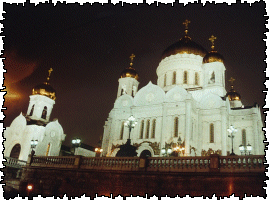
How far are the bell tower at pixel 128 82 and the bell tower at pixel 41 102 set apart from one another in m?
9.74

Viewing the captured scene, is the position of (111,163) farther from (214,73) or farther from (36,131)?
(214,73)

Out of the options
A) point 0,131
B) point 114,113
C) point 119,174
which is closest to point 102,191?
point 119,174

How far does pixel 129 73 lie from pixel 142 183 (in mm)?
24432

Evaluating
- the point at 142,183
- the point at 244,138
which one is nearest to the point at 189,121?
the point at 244,138

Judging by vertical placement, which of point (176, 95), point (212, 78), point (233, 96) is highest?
A: point (233, 96)

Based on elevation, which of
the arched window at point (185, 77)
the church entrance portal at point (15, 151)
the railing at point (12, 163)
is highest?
the arched window at point (185, 77)

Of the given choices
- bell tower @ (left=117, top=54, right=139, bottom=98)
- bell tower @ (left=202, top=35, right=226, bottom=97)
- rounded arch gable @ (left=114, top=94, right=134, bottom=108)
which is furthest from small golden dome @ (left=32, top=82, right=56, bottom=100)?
bell tower @ (left=202, top=35, right=226, bottom=97)

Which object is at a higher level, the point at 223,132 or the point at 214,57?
the point at 214,57

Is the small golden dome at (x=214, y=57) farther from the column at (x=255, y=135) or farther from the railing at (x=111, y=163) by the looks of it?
the railing at (x=111, y=163)

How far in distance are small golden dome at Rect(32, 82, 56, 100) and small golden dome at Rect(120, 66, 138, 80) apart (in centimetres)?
1006

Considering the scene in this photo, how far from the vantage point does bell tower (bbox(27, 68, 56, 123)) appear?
33781 mm

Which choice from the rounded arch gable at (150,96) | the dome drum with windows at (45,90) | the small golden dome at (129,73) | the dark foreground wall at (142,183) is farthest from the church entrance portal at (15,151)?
the small golden dome at (129,73)

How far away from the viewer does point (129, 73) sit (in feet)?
117

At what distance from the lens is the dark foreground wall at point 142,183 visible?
1040 cm
